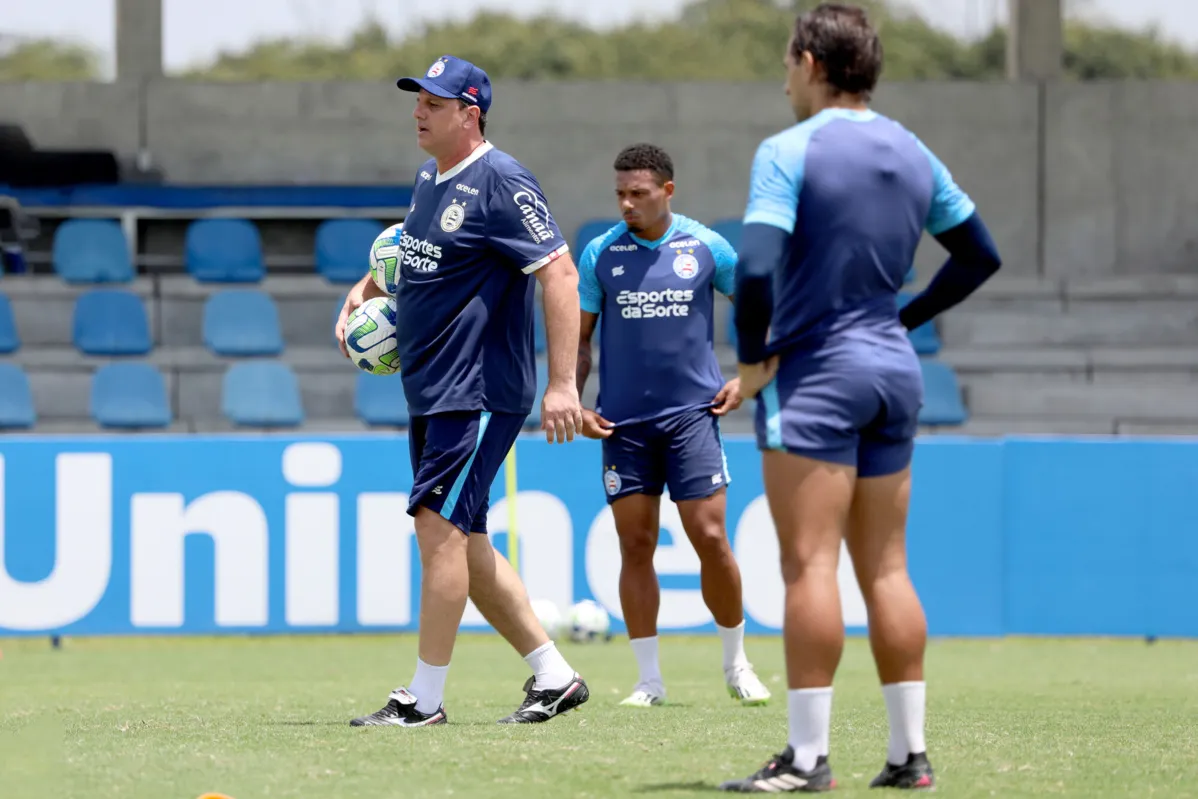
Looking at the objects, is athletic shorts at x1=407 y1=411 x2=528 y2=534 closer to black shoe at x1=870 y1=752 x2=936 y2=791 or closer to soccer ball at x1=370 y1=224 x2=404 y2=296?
soccer ball at x1=370 y1=224 x2=404 y2=296

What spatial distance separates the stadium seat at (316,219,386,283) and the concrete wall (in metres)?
1.06

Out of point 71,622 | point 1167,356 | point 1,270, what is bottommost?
point 71,622

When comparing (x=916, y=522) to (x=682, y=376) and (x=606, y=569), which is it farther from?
(x=682, y=376)

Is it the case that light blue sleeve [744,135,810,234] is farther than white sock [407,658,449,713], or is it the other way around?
white sock [407,658,449,713]

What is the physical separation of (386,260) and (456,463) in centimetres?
93

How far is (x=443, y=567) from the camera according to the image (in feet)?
19.1

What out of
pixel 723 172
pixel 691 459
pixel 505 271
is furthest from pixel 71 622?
pixel 723 172

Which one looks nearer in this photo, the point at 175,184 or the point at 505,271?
the point at 505,271

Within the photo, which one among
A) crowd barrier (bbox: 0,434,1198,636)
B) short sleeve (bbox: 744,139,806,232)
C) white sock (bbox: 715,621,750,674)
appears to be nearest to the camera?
short sleeve (bbox: 744,139,806,232)

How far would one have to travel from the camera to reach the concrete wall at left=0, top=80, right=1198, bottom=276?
59.0ft

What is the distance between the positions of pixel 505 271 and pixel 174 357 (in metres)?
10.9

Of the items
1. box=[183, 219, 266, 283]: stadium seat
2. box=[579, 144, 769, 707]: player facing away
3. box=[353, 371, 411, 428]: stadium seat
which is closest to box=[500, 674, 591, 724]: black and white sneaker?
box=[579, 144, 769, 707]: player facing away

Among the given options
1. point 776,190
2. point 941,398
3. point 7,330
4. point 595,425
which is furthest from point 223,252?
point 776,190

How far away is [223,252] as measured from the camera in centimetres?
1720
